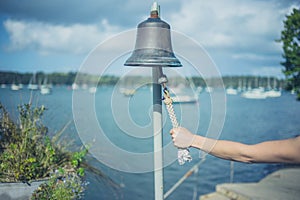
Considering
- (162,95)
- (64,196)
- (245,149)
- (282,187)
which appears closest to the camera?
(245,149)

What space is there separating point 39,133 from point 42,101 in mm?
734

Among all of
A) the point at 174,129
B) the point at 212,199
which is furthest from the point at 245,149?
the point at 212,199

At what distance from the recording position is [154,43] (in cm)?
203

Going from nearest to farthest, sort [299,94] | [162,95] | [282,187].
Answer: [162,95] → [282,187] → [299,94]

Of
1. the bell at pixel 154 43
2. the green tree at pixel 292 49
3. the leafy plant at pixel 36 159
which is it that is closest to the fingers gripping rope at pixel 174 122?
the bell at pixel 154 43

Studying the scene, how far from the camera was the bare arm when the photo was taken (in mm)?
1646

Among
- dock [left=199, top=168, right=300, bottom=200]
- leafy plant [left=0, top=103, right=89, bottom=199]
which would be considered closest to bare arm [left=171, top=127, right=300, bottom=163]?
leafy plant [left=0, top=103, right=89, bottom=199]

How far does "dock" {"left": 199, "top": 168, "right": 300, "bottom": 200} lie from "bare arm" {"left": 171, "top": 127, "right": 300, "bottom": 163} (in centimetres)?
434

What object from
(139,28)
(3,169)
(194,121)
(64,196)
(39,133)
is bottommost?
(64,196)

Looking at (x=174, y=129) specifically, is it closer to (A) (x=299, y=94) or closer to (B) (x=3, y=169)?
(B) (x=3, y=169)

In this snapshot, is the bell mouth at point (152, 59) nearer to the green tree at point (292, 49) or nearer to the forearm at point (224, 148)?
the forearm at point (224, 148)

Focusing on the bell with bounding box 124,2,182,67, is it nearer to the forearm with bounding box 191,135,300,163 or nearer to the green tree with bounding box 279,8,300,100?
the forearm with bounding box 191,135,300,163

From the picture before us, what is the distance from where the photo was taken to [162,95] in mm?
1995

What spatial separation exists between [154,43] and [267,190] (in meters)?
5.41
